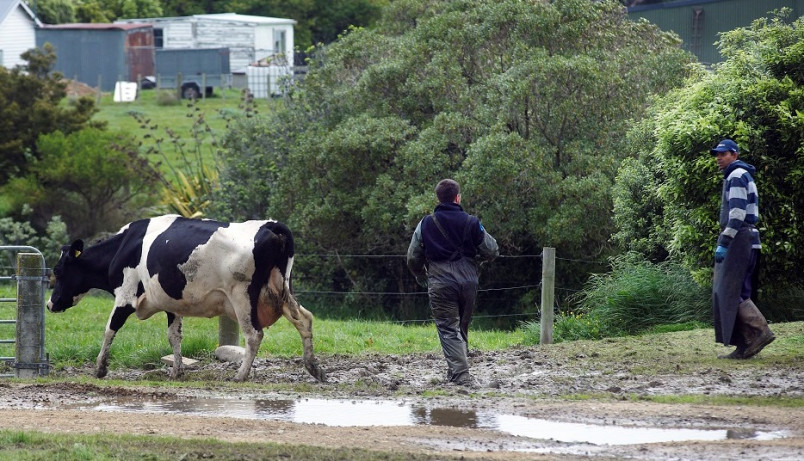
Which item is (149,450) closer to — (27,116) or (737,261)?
(737,261)

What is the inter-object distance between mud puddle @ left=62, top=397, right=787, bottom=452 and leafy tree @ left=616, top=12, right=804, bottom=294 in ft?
16.7

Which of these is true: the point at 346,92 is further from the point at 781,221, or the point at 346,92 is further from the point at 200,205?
the point at 781,221

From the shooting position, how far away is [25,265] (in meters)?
12.7

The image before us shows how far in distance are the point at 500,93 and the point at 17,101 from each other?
1680 cm

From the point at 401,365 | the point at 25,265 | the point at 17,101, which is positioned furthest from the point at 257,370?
the point at 17,101

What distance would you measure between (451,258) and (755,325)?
3.04m

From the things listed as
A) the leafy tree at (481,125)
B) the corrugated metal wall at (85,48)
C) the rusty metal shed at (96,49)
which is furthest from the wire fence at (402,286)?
the corrugated metal wall at (85,48)

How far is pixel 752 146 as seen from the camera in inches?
537

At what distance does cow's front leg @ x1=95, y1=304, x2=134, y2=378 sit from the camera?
12.8m

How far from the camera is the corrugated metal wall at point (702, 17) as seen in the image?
2755cm

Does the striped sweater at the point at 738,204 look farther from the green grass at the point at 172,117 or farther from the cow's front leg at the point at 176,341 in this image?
the green grass at the point at 172,117

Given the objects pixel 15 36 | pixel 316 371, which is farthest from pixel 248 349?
pixel 15 36

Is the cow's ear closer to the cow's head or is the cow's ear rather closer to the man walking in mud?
the cow's head

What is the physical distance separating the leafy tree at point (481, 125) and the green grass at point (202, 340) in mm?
3134
